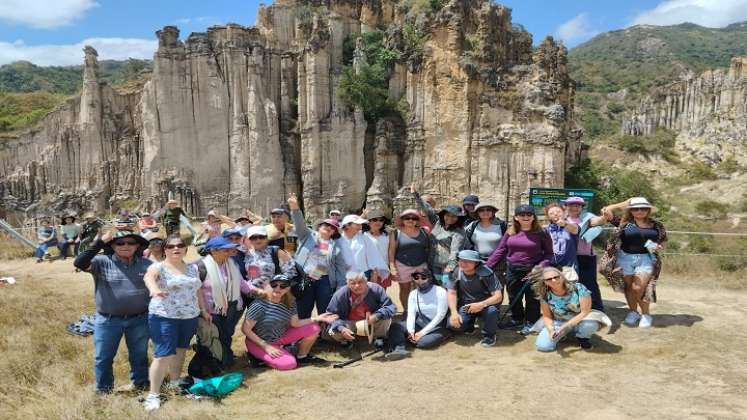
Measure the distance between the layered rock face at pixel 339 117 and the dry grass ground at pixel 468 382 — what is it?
14046 mm

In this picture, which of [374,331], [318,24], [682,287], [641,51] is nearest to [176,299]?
[374,331]

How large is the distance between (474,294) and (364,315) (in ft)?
5.17

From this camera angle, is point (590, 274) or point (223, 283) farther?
point (590, 274)

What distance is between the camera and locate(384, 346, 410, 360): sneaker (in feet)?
20.4

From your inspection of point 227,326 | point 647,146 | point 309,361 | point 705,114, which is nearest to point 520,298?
point 309,361

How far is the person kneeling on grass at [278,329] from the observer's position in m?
6.04

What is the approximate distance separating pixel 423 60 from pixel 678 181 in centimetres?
3432

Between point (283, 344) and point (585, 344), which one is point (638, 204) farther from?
point (283, 344)

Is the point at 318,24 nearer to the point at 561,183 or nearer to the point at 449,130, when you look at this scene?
the point at 449,130

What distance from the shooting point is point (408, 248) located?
7133mm

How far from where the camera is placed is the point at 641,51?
13375 cm

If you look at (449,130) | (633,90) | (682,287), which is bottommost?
(682,287)

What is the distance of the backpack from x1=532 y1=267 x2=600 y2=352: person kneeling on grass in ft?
10.4

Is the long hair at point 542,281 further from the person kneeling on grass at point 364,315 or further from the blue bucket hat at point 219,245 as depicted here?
the blue bucket hat at point 219,245
